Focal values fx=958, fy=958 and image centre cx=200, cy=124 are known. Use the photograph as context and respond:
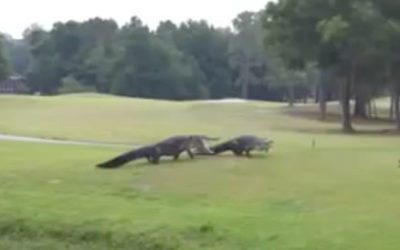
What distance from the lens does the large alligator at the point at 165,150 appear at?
1930 centimetres

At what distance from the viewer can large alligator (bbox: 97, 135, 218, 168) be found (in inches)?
760

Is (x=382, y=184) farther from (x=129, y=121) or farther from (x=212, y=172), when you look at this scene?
(x=129, y=121)

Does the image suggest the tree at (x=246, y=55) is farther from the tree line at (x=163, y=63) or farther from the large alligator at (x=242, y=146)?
the large alligator at (x=242, y=146)

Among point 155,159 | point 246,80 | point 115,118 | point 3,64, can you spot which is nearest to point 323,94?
point 115,118

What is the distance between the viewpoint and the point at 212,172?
17141 millimetres

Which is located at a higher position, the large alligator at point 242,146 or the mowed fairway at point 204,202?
the large alligator at point 242,146

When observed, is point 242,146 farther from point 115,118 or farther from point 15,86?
point 15,86

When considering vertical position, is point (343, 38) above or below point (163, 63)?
above

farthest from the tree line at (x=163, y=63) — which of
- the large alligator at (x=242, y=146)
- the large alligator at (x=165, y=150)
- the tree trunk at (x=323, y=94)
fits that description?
the large alligator at (x=165, y=150)

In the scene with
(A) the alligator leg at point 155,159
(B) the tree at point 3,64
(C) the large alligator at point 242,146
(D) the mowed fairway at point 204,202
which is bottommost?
(D) the mowed fairway at point 204,202

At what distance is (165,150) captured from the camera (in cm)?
1964

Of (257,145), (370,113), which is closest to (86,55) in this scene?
(370,113)

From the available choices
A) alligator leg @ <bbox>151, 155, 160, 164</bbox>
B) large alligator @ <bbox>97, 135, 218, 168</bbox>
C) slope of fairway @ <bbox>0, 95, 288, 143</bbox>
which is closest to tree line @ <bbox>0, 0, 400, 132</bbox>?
slope of fairway @ <bbox>0, 95, 288, 143</bbox>

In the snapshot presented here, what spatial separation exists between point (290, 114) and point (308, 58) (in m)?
14.3
